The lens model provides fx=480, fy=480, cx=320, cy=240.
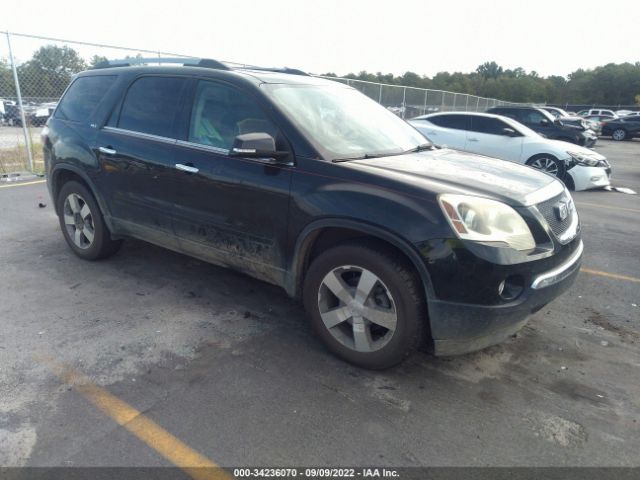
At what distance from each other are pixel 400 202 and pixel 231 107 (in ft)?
5.14

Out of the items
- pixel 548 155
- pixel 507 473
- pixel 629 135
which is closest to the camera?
pixel 507 473

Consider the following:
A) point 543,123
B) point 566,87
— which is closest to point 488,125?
point 543,123

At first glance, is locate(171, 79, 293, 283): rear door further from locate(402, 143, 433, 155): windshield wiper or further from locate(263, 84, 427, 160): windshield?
locate(402, 143, 433, 155): windshield wiper

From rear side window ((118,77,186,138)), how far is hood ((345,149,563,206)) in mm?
1685

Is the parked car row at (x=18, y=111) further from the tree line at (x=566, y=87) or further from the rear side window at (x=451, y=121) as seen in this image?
the tree line at (x=566, y=87)

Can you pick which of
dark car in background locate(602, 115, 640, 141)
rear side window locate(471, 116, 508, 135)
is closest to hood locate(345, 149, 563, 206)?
rear side window locate(471, 116, 508, 135)

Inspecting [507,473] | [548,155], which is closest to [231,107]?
[507,473]

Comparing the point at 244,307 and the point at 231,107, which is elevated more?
the point at 231,107

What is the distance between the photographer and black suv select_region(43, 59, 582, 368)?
270 centimetres

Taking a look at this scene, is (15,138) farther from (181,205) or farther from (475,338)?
(475,338)

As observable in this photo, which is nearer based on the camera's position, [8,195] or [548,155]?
[8,195]

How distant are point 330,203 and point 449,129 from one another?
9266mm

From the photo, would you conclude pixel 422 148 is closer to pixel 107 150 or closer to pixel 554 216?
pixel 554 216

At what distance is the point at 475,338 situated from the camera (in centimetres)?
277
